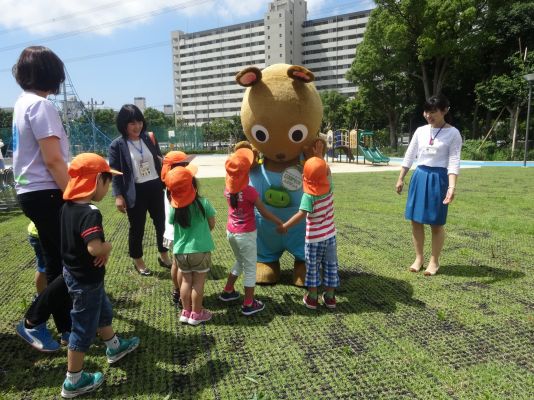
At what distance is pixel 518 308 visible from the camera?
125 inches

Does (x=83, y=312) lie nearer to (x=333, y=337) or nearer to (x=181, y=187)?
(x=181, y=187)

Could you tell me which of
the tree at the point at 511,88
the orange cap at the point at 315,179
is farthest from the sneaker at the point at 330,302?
the tree at the point at 511,88

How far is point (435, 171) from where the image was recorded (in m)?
3.89

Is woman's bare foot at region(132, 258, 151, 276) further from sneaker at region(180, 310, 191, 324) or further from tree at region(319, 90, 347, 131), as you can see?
tree at region(319, 90, 347, 131)

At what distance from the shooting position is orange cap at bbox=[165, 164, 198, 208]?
110 inches

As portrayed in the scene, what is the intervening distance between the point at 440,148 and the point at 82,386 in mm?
3604

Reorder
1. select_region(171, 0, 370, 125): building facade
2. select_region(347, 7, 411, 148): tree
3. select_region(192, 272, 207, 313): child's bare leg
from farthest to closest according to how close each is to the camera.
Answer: select_region(171, 0, 370, 125): building facade < select_region(347, 7, 411, 148): tree < select_region(192, 272, 207, 313): child's bare leg

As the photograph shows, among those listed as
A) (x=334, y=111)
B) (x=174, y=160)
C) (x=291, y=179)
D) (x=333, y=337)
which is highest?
(x=334, y=111)

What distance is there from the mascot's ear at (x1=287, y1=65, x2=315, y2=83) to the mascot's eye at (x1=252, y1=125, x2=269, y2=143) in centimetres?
54

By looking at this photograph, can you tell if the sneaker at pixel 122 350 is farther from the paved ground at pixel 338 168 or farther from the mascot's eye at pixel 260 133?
the paved ground at pixel 338 168

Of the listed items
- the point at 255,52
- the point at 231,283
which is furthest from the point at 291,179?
the point at 255,52

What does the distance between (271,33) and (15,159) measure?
284 feet

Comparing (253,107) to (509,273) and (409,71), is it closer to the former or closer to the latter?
(509,273)

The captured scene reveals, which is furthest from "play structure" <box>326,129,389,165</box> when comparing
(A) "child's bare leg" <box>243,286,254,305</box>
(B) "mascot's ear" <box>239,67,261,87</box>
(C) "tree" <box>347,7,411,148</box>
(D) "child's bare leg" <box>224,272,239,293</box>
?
(A) "child's bare leg" <box>243,286,254,305</box>
